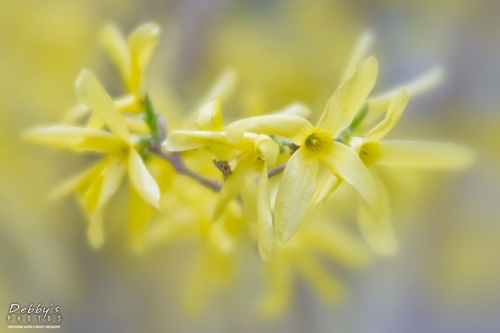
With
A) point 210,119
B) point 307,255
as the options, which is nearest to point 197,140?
point 210,119

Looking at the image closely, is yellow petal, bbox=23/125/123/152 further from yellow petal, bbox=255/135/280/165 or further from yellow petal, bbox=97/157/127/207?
yellow petal, bbox=255/135/280/165

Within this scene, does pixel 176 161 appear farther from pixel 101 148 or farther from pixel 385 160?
pixel 385 160

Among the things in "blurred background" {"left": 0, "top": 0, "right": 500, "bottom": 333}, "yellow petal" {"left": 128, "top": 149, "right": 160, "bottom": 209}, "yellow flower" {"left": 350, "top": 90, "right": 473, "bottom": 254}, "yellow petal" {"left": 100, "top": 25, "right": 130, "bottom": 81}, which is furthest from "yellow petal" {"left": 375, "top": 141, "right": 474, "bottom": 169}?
"blurred background" {"left": 0, "top": 0, "right": 500, "bottom": 333}

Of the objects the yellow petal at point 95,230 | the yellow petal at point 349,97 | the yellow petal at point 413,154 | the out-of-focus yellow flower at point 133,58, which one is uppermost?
the out-of-focus yellow flower at point 133,58

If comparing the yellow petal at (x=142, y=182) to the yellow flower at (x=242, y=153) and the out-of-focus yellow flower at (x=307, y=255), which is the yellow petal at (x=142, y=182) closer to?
the yellow flower at (x=242, y=153)

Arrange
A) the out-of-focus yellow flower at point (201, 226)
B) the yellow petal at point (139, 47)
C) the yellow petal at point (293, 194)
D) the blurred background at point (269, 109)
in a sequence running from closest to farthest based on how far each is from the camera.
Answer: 1. the yellow petal at point (293, 194)
2. the yellow petal at point (139, 47)
3. the out-of-focus yellow flower at point (201, 226)
4. the blurred background at point (269, 109)

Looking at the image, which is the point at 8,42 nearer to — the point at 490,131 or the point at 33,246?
the point at 33,246

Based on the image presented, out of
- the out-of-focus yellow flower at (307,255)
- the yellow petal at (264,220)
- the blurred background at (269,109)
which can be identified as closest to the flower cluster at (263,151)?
the yellow petal at (264,220)
